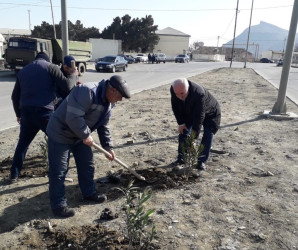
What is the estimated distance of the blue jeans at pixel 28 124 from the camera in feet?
12.3

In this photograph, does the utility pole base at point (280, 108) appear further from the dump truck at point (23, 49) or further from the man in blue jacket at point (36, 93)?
the dump truck at point (23, 49)

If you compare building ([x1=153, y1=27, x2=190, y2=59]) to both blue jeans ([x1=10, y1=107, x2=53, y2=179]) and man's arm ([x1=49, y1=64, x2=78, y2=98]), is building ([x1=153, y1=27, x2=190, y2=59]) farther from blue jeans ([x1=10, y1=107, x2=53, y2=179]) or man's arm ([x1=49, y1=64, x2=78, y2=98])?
blue jeans ([x1=10, y1=107, x2=53, y2=179])

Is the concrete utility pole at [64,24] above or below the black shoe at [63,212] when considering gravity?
above

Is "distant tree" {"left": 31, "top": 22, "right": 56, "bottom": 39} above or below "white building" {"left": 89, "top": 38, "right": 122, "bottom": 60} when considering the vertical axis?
above

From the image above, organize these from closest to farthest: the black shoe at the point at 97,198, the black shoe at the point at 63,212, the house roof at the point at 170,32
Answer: the black shoe at the point at 63,212 → the black shoe at the point at 97,198 → the house roof at the point at 170,32

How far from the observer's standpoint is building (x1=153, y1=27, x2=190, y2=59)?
2852 inches

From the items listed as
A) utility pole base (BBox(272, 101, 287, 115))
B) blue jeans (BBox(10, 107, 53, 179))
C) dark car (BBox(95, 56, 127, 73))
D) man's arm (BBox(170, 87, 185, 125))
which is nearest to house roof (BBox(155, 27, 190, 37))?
dark car (BBox(95, 56, 127, 73))

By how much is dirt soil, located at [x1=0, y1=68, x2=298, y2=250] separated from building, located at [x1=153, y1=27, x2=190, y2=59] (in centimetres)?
6753

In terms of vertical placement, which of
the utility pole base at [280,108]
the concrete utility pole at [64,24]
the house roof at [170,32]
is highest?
the house roof at [170,32]

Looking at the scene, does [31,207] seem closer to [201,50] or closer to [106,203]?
[106,203]

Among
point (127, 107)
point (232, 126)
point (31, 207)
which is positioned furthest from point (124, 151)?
point (127, 107)

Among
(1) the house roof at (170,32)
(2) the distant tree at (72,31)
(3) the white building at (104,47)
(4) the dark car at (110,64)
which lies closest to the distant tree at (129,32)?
(2) the distant tree at (72,31)

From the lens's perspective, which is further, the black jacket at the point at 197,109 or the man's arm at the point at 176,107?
the man's arm at the point at 176,107

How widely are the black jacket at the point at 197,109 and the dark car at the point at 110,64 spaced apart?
20.0m
